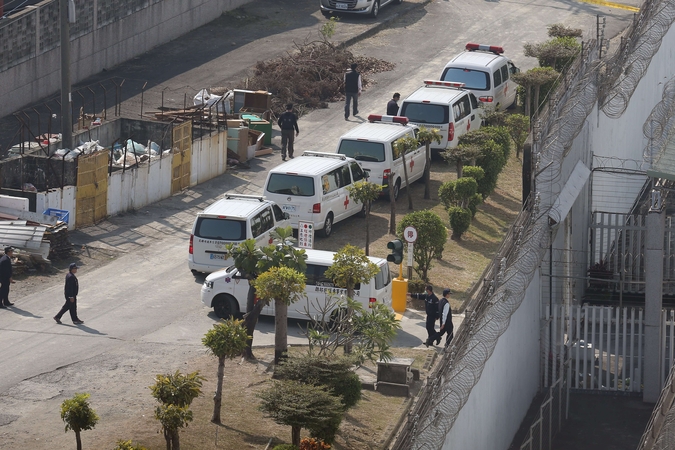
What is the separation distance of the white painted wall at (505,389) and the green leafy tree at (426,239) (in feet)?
15.6

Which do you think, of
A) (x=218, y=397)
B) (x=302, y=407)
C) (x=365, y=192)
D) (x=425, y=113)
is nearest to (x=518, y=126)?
(x=425, y=113)

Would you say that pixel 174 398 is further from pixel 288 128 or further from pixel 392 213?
pixel 288 128

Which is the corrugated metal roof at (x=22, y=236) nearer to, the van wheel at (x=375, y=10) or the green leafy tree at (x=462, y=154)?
the green leafy tree at (x=462, y=154)

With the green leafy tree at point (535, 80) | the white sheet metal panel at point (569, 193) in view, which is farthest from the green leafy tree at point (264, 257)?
the green leafy tree at point (535, 80)

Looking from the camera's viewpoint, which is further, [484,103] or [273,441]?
[484,103]

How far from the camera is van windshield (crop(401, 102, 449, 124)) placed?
33062 mm

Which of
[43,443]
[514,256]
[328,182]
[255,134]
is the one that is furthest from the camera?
[255,134]

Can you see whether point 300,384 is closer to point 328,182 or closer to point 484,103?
point 328,182

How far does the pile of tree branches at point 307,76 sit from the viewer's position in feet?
125

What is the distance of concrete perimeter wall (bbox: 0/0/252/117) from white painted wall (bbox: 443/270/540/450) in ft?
64.5

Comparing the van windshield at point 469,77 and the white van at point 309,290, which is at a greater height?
the van windshield at point 469,77

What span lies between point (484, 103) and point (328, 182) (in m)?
10.0

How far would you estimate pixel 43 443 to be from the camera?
1775cm

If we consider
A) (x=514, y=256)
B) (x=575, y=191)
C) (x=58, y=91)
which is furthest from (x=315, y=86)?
(x=514, y=256)
